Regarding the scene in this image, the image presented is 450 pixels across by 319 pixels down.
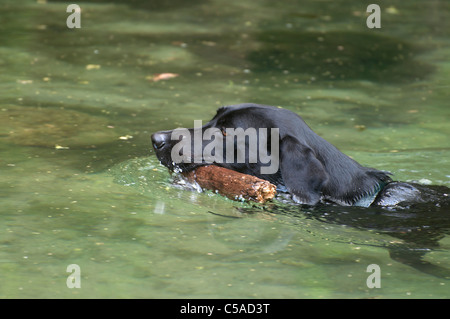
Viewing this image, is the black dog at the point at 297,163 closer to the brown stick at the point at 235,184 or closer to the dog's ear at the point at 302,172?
the dog's ear at the point at 302,172

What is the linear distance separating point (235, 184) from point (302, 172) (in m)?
0.51

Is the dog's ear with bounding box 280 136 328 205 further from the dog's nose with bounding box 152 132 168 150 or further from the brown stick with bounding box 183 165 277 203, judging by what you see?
the dog's nose with bounding box 152 132 168 150

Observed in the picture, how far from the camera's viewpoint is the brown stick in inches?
211

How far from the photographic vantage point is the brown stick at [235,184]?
537 centimetres

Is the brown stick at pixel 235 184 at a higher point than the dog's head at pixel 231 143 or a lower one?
lower

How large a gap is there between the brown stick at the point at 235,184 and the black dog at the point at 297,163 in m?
0.12

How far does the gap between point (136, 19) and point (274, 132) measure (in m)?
7.62

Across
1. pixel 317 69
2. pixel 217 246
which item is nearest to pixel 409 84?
pixel 317 69

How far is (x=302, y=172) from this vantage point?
5273 mm


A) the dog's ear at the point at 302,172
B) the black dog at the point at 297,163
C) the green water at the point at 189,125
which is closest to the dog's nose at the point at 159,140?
the black dog at the point at 297,163

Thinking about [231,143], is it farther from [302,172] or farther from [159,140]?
[302,172]

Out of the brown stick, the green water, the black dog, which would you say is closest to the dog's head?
the black dog
